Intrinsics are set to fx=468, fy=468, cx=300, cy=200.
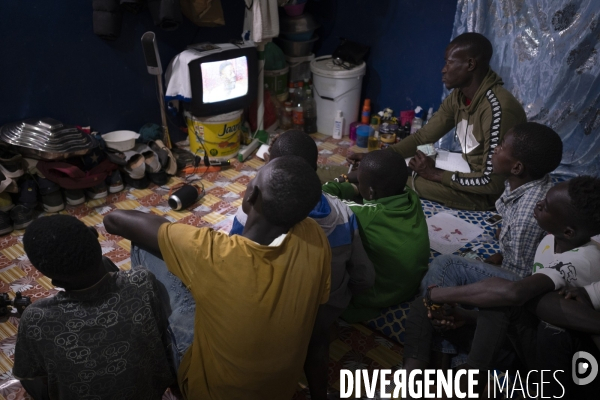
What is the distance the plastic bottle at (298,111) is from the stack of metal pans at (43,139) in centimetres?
186

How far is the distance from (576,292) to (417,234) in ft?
2.01

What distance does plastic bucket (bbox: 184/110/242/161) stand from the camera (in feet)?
11.2

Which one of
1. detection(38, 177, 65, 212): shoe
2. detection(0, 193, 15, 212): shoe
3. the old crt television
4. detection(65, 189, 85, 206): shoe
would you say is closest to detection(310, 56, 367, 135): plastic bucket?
the old crt television

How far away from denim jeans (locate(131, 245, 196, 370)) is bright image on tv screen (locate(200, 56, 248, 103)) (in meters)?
1.79

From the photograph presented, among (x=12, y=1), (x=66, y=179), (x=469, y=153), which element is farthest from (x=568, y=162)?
(x=12, y=1)

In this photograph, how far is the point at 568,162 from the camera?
3.41m

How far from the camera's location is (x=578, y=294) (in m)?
1.41

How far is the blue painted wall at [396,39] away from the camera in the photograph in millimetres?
3682

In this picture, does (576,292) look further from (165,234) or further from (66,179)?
(66,179)

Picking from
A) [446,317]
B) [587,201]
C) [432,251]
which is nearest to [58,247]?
[446,317]

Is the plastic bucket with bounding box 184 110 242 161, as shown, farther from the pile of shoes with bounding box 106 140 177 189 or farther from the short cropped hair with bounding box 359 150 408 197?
the short cropped hair with bounding box 359 150 408 197

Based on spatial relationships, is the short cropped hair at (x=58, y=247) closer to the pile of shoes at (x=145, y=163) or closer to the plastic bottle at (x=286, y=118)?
the pile of shoes at (x=145, y=163)

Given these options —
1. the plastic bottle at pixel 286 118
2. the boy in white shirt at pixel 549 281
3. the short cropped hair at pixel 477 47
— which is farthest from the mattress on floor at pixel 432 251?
the plastic bottle at pixel 286 118

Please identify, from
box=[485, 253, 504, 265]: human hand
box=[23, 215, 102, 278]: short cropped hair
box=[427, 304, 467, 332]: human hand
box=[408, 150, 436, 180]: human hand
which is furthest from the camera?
box=[408, 150, 436, 180]: human hand
